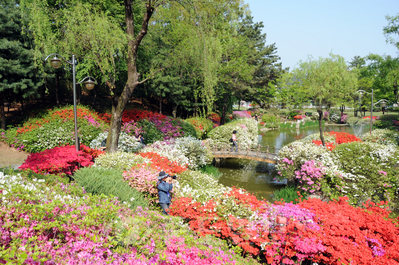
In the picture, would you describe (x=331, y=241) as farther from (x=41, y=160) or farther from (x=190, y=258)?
(x=41, y=160)

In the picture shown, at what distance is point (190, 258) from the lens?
3965 mm

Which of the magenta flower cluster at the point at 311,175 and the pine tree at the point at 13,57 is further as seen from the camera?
the pine tree at the point at 13,57

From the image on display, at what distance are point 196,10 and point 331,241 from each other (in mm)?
9001

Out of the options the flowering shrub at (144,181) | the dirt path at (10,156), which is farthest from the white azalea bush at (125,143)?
the flowering shrub at (144,181)

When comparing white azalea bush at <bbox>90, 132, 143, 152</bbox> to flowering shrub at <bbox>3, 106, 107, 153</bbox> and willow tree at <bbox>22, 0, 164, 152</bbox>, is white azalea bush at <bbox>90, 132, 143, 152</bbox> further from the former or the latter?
willow tree at <bbox>22, 0, 164, 152</bbox>

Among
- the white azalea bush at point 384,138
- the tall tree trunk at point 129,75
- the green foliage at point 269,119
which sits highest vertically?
the tall tree trunk at point 129,75

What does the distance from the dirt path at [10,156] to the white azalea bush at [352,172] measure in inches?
585

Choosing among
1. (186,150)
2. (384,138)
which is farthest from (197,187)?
(384,138)

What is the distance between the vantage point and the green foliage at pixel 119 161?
29.6ft

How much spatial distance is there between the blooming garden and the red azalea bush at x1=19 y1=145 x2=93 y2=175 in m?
0.05

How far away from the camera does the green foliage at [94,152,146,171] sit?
9.01m

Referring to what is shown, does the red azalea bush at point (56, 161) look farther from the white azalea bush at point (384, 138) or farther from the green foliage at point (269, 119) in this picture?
the green foliage at point (269, 119)

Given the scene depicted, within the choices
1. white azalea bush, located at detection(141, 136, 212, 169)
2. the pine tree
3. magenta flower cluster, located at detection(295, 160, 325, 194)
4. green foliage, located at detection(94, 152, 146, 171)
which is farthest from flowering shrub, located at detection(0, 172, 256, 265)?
the pine tree

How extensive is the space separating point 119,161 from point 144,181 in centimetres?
208
